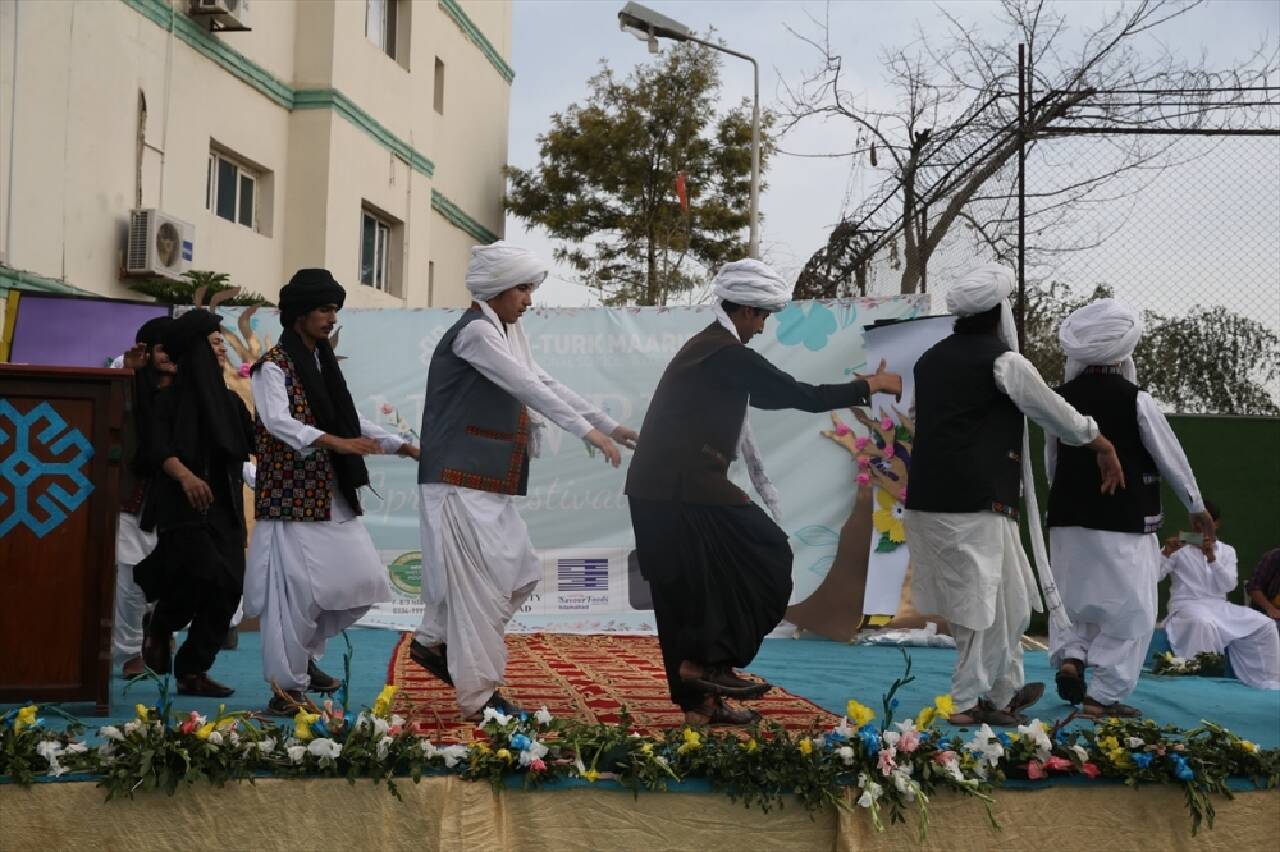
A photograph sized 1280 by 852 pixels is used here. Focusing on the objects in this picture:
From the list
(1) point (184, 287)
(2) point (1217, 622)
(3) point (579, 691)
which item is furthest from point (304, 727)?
(1) point (184, 287)

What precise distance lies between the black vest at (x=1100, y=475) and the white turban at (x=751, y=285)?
4.79 ft

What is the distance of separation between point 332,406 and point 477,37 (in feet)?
52.9

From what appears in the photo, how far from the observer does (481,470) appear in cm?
475

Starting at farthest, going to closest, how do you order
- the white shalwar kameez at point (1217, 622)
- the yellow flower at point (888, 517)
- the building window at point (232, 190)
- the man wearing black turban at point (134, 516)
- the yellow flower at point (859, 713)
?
the building window at point (232, 190), the yellow flower at point (888, 517), the white shalwar kameez at point (1217, 622), the man wearing black turban at point (134, 516), the yellow flower at point (859, 713)

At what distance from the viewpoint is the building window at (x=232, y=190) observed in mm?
12516

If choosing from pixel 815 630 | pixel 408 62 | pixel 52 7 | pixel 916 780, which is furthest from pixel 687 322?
pixel 408 62

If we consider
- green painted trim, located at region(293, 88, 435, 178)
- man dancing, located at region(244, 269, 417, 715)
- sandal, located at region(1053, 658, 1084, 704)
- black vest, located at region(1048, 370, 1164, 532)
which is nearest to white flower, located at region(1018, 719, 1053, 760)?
black vest, located at region(1048, 370, 1164, 532)

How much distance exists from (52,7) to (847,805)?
8.52 metres

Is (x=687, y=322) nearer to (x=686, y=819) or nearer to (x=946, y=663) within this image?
(x=946, y=663)

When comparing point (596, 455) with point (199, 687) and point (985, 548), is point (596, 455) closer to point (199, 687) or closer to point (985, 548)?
point (199, 687)

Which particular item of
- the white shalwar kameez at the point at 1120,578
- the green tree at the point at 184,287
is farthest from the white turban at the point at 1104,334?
the green tree at the point at 184,287

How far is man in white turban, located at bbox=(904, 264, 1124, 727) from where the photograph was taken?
4.90 m

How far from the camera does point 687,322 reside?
8961 millimetres

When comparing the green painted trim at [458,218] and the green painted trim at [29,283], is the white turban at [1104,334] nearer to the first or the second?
the green painted trim at [29,283]
